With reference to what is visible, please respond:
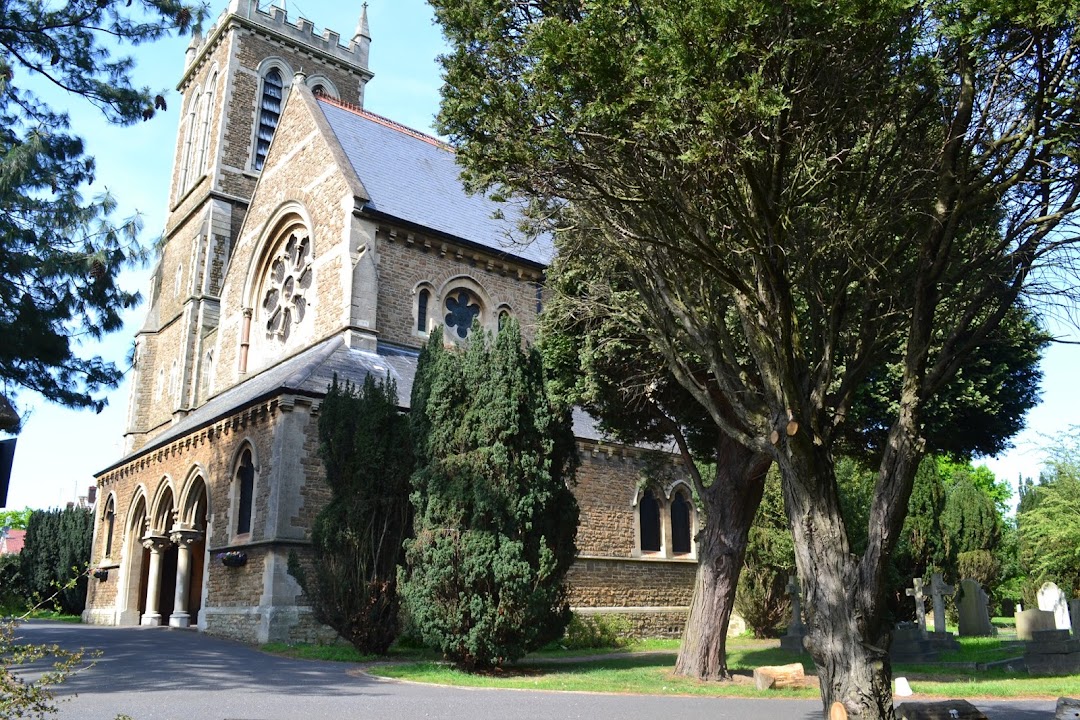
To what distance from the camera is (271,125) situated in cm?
3516

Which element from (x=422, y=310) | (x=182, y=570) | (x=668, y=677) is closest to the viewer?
(x=668, y=677)

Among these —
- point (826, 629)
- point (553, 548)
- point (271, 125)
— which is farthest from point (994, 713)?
point (271, 125)

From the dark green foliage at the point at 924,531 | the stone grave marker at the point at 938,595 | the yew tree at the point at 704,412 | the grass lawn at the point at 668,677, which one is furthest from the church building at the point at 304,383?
the stone grave marker at the point at 938,595

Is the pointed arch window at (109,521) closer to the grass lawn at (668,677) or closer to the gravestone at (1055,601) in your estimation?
the grass lawn at (668,677)

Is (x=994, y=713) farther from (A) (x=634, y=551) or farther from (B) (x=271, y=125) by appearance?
(B) (x=271, y=125)

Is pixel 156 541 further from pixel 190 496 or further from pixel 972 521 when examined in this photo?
pixel 972 521

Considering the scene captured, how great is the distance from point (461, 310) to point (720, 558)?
1230 centimetres

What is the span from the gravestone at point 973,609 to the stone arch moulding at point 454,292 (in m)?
14.3

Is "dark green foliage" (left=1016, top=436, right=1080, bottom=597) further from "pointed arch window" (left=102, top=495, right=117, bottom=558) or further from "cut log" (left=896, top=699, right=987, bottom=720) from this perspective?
"pointed arch window" (left=102, top=495, right=117, bottom=558)

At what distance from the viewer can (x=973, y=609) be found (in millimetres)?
22953

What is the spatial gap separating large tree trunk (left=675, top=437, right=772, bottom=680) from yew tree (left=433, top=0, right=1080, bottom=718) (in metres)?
5.12

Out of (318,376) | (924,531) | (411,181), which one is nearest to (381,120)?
(411,181)

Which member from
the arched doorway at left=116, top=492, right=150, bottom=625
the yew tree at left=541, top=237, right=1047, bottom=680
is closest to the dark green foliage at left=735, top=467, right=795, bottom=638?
the yew tree at left=541, top=237, right=1047, bottom=680

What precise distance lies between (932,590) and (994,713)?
12.1 meters
